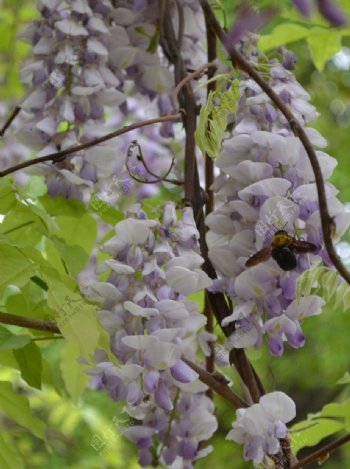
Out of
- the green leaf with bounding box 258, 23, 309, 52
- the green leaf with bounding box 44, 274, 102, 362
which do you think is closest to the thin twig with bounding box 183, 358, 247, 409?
the green leaf with bounding box 44, 274, 102, 362

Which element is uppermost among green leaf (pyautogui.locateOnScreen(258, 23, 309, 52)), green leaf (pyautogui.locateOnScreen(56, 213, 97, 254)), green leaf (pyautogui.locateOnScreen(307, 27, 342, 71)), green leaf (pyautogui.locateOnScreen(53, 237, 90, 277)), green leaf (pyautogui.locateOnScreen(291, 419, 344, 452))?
green leaf (pyautogui.locateOnScreen(258, 23, 309, 52))

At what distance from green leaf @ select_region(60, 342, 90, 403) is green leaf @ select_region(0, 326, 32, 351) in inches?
7.4

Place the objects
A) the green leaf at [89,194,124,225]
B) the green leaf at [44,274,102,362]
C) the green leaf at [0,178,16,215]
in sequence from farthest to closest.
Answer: the green leaf at [89,194,124,225]
the green leaf at [0,178,16,215]
the green leaf at [44,274,102,362]

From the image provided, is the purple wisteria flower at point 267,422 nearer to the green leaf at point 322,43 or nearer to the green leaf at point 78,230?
the green leaf at point 78,230

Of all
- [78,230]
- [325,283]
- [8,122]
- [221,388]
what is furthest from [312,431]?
[8,122]

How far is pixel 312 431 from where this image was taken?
0.73 meters

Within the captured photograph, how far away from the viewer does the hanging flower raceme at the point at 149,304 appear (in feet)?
1.95

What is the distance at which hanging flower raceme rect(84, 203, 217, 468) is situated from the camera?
1.95ft

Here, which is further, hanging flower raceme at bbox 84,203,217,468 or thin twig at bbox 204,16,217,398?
thin twig at bbox 204,16,217,398

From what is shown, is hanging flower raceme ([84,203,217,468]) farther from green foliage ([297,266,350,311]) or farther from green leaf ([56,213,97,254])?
green leaf ([56,213,97,254])

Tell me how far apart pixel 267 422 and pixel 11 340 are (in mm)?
207

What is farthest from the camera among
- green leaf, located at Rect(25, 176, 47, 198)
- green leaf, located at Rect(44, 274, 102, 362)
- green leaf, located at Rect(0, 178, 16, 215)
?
green leaf, located at Rect(25, 176, 47, 198)

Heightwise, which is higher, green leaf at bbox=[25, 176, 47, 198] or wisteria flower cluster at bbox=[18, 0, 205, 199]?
wisteria flower cluster at bbox=[18, 0, 205, 199]

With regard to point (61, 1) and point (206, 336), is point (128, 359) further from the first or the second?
point (61, 1)
